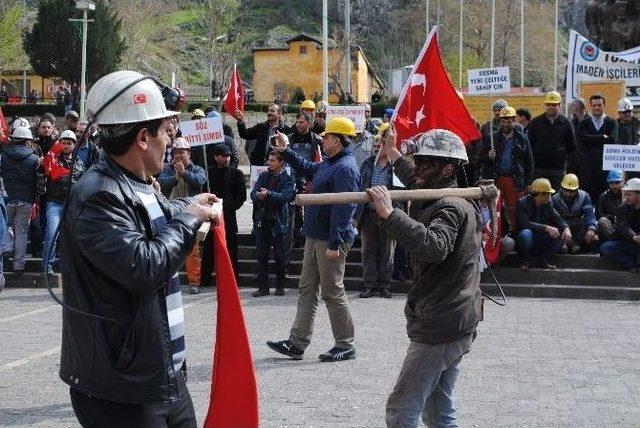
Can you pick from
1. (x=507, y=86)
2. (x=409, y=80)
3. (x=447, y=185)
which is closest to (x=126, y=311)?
(x=447, y=185)

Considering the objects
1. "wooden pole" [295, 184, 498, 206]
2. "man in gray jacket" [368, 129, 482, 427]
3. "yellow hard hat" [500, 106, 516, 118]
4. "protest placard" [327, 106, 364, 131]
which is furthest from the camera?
"protest placard" [327, 106, 364, 131]

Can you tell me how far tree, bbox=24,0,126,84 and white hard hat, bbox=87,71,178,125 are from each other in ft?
197

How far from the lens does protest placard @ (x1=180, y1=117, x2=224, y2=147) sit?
566 inches

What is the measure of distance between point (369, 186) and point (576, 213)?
2978 mm

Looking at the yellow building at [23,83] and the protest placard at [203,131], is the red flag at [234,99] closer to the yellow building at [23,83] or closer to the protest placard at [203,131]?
the protest placard at [203,131]

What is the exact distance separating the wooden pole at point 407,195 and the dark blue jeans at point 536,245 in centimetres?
939

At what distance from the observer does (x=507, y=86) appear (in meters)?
17.1

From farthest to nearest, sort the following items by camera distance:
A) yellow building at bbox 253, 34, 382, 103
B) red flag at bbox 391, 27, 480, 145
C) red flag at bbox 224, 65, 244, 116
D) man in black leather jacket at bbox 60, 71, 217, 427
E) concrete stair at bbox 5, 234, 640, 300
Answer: yellow building at bbox 253, 34, 382, 103 → red flag at bbox 224, 65, 244, 116 → concrete stair at bbox 5, 234, 640, 300 → red flag at bbox 391, 27, 480, 145 → man in black leather jacket at bbox 60, 71, 217, 427

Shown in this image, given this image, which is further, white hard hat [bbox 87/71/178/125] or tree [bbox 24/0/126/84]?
tree [bbox 24/0/126/84]

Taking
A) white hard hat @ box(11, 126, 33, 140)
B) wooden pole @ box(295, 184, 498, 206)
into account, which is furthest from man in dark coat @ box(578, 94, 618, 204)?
wooden pole @ box(295, 184, 498, 206)

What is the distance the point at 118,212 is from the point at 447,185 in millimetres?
2242

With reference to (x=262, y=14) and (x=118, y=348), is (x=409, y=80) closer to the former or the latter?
(x=118, y=348)

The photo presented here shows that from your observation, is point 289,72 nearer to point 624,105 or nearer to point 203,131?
point 624,105

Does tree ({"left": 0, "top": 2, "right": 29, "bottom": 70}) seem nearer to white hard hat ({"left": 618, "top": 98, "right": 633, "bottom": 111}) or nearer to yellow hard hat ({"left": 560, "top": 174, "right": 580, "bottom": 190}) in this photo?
white hard hat ({"left": 618, "top": 98, "right": 633, "bottom": 111})
